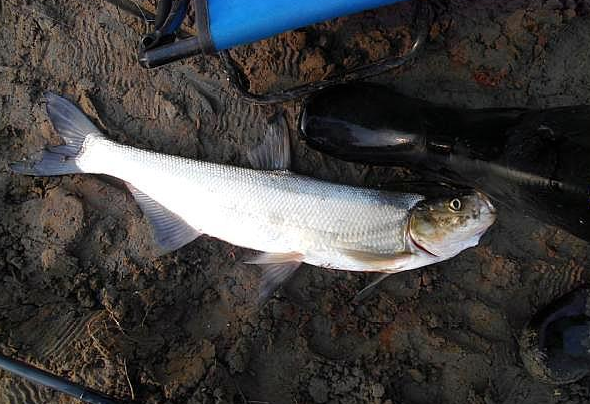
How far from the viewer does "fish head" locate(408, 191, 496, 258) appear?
2412 mm

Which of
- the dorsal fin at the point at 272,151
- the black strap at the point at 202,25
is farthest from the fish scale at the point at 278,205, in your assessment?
the black strap at the point at 202,25

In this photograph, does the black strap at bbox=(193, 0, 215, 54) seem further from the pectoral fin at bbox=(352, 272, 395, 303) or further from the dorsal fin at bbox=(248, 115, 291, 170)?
the pectoral fin at bbox=(352, 272, 395, 303)

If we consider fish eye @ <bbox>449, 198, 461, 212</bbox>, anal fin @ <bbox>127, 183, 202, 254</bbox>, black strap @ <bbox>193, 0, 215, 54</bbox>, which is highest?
black strap @ <bbox>193, 0, 215, 54</bbox>

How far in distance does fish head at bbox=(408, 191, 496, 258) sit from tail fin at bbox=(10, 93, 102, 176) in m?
1.90

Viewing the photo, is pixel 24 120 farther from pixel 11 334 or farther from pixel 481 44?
pixel 481 44

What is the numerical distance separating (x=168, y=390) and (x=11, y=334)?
92 centimetres

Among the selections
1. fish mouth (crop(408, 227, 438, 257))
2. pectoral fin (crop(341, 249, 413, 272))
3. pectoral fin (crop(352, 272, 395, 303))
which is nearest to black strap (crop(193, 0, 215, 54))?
pectoral fin (crop(341, 249, 413, 272))

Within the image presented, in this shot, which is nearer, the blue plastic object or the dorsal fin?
the blue plastic object

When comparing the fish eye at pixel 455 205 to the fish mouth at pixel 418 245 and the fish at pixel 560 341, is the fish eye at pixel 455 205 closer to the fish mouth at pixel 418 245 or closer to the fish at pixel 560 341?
the fish mouth at pixel 418 245

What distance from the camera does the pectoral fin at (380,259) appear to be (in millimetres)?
2500

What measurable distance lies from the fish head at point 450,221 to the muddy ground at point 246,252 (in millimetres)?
360

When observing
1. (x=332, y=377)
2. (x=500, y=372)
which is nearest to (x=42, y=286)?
(x=332, y=377)

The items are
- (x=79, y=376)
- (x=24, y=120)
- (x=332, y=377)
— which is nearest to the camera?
(x=79, y=376)

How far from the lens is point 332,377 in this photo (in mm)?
2615
